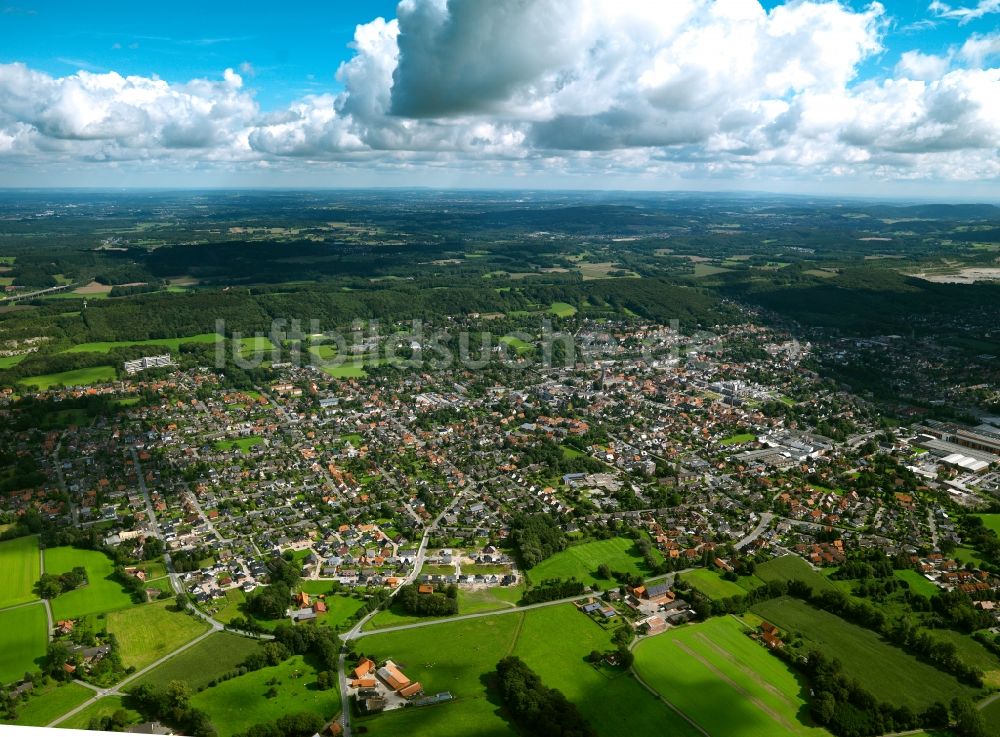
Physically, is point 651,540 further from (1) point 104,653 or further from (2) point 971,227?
(2) point 971,227

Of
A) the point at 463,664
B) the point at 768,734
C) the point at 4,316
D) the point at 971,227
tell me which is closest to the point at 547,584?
the point at 463,664

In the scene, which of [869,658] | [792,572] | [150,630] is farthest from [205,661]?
[792,572]

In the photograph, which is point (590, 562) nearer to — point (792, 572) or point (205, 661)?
point (792, 572)

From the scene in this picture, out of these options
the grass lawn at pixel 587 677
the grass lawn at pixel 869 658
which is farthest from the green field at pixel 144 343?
the grass lawn at pixel 869 658

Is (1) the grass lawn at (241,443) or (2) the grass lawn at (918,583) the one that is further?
(1) the grass lawn at (241,443)

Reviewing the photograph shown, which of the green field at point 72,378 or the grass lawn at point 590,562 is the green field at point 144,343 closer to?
the green field at point 72,378

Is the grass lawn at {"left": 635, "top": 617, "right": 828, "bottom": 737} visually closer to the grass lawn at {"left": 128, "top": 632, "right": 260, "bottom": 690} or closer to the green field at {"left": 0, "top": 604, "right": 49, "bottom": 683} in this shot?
the grass lawn at {"left": 128, "top": 632, "right": 260, "bottom": 690}
